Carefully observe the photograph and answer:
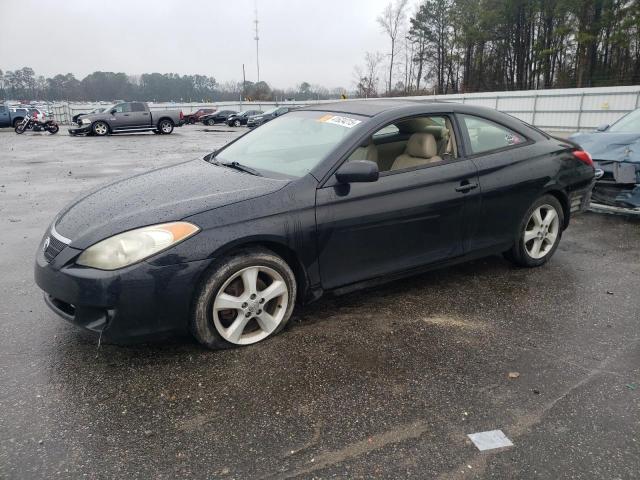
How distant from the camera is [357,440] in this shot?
2293 mm

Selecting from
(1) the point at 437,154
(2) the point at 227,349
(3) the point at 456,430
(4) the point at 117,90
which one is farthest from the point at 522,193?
(4) the point at 117,90

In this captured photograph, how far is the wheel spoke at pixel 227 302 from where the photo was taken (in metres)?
2.95

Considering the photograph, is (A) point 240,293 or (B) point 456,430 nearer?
(B) point 456,430

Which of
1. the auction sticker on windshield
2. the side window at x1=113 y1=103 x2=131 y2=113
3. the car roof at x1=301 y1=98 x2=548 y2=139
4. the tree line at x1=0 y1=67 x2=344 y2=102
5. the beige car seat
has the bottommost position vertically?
the beige car seat

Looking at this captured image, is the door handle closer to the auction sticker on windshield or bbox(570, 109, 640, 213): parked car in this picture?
the auction sticker on windshield

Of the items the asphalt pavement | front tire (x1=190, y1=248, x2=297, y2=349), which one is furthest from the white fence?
front tire (x1=190, y1=248, x2=297, y2=349)

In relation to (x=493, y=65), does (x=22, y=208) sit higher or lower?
lower

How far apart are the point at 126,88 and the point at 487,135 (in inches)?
3304

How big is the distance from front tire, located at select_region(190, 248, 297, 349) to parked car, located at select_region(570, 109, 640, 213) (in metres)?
4.95

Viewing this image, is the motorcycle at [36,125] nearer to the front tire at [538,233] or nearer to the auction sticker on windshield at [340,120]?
the auction sticker on windshield at [340,120]

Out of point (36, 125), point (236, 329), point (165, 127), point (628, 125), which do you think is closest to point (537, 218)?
point (236, 329)

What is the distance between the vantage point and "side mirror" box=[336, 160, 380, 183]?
10.5 ft

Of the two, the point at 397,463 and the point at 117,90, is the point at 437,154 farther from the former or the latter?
the point at 117,90

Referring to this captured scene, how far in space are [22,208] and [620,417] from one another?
790 cm
